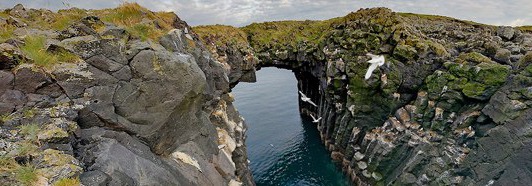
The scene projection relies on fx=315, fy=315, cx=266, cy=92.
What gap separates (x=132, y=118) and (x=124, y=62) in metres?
3.00

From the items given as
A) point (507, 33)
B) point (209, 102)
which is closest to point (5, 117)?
point (209, 102)

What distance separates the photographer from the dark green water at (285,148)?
44.5 metres

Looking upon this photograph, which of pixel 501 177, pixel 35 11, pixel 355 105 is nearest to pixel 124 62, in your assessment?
pixel 35 11

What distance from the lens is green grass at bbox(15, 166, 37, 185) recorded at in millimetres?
9555

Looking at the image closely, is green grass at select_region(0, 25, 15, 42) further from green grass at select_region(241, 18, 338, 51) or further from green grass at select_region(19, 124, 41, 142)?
green grass at select_region(241, 18, 338, 51)

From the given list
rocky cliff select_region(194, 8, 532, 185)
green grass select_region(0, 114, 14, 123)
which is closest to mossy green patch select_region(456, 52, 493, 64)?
rocky cliff select_region(194, 8, 532, 185)

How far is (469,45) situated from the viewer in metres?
36.2

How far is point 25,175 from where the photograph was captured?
964 centimetres

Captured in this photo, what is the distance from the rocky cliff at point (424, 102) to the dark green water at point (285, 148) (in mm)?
2984

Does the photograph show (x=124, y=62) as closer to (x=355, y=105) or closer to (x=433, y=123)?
(x=433, y=123)

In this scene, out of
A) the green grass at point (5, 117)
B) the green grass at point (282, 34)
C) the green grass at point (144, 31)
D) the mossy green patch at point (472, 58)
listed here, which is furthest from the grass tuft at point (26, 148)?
the green grass at point (282, 34)

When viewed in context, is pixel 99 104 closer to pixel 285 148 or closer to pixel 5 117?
pixel 5 117

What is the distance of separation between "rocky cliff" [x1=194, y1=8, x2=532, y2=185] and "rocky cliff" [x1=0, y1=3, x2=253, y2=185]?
21815mm

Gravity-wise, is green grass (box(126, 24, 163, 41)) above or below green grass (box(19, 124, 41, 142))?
above
